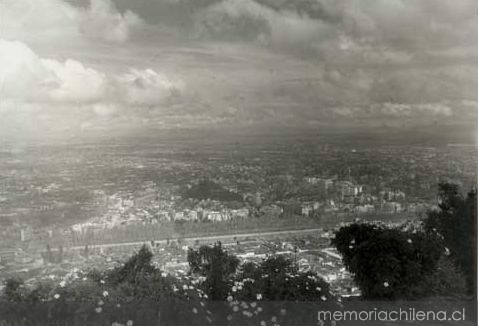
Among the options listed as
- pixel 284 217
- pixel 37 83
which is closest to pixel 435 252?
pixel 284 217

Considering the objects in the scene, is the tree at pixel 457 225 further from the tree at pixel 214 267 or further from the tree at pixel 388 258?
the tree at pixel 214 267

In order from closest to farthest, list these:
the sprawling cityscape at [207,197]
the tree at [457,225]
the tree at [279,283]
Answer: the tree at [279,283] → the sprawling cityscape at [207,197] → the tree at [457,225]

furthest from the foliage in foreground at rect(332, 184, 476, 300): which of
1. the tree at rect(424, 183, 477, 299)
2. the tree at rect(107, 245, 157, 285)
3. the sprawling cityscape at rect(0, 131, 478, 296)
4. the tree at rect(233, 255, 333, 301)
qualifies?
the tree at rect(107, 245, 157, 285)

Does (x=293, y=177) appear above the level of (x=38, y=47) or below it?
below

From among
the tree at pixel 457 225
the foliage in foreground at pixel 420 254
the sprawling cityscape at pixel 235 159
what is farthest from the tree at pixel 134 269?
the tree at pixel 457 225

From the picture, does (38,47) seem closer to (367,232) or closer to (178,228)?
(178,228)

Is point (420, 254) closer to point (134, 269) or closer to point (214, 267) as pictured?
point (214, 267)
